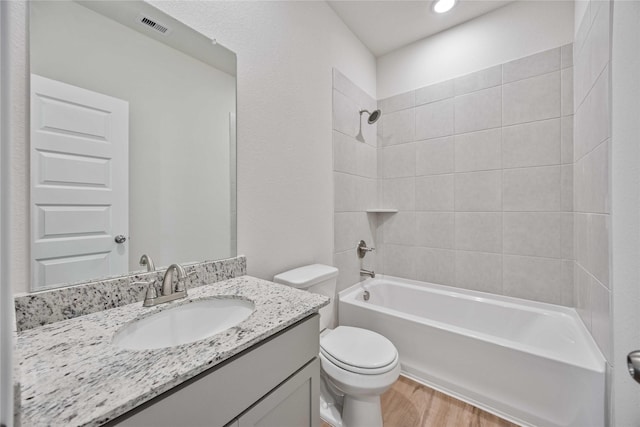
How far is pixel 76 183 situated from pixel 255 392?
0.85m

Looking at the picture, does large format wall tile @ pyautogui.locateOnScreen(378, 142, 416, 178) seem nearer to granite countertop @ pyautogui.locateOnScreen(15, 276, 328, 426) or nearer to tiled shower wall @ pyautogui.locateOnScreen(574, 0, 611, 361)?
tiled shower wall @ pyautogui.locateOnScreen(574, 0, 611, 361)

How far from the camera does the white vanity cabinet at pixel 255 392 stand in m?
0.55

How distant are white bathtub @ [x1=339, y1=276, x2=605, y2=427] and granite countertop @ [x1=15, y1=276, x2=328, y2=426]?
1.12 metres

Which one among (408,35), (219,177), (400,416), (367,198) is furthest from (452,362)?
(408,35)

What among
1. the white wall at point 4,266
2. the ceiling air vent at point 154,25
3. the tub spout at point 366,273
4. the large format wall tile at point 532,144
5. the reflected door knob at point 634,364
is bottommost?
the tub spout at point 366,273

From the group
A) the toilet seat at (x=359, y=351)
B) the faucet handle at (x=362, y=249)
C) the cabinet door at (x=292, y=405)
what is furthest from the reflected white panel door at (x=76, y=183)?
the faucet handle at (x=362, y=249)

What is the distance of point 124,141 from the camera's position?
36.4 inches

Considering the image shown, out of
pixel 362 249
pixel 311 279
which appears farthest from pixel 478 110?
pixel 311 279

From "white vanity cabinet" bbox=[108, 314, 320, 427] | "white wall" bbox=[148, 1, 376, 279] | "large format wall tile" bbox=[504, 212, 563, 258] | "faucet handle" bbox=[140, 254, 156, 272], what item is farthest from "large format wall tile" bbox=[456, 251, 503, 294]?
"faucet handle" bbox=[140, 254, 156, 272]

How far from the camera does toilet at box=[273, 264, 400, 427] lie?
119 cm

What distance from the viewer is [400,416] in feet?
4.65

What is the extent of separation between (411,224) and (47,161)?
7.49 ft

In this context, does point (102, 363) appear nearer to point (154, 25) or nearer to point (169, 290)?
point (169, 290)

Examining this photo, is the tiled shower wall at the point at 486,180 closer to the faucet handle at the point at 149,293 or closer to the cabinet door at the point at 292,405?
the cabinet door at the point at 292,405
